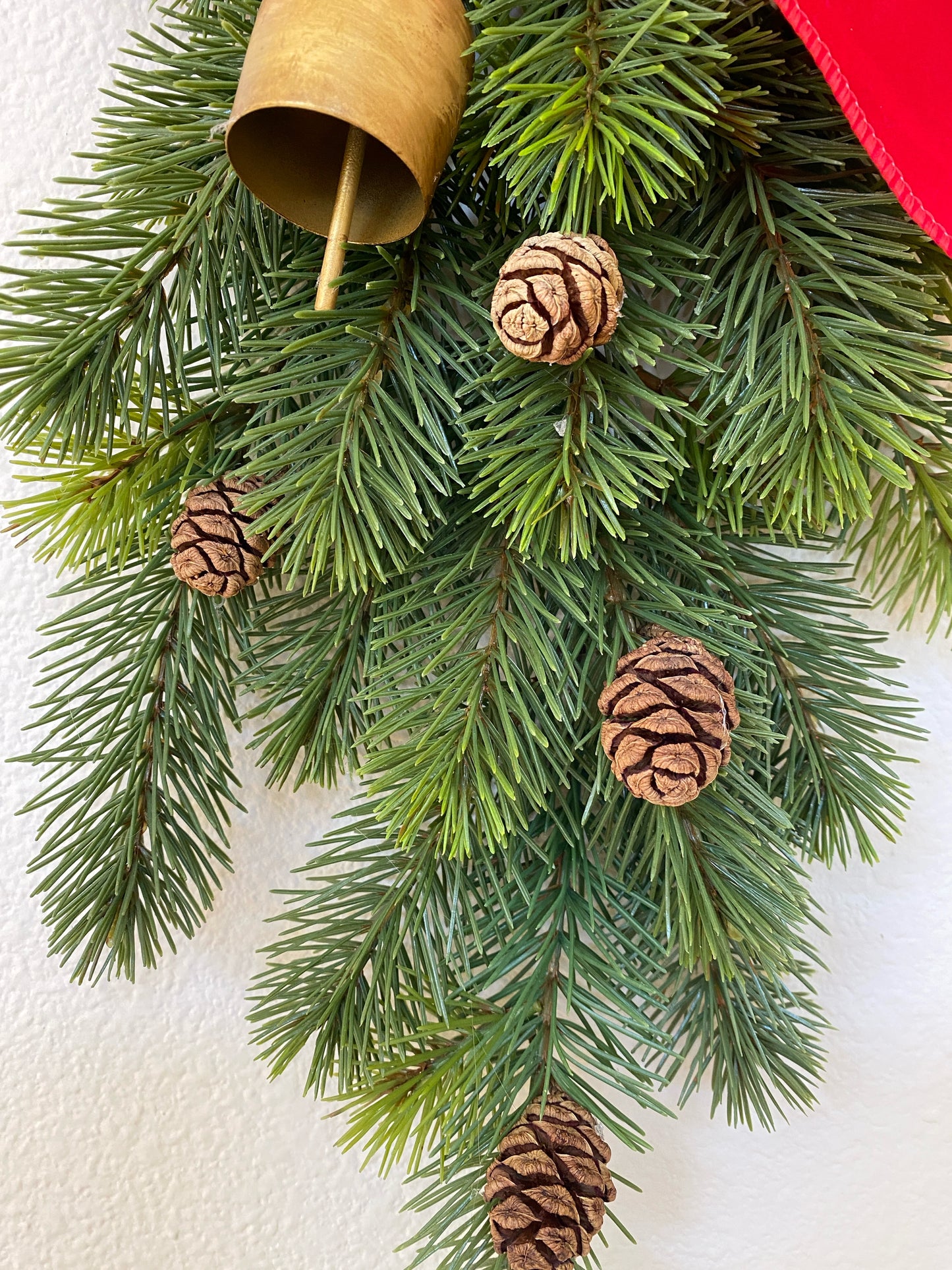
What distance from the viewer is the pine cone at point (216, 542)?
0.97 feet

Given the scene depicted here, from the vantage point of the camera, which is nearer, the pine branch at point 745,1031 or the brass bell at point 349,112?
the brass bell at point 349,112

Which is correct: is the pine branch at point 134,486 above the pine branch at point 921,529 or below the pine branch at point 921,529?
below

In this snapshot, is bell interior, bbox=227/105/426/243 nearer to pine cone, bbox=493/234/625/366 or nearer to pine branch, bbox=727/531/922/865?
pine cone, bbox=493/234/625/366

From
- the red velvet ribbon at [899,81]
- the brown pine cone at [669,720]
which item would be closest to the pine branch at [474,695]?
the brown pine cone at [669,720]

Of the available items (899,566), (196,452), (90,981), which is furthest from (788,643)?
(90,981)

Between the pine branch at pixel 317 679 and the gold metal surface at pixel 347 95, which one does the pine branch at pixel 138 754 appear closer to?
the pine branch at pixel 317 679

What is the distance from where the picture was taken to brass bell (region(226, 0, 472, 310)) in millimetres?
218

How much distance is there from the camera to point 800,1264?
1.45 feet

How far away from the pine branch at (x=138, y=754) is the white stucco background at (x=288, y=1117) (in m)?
0.08

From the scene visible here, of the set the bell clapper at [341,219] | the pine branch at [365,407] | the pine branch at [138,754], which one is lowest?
the pine branch at [138,754]

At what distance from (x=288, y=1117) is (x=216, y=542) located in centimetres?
29

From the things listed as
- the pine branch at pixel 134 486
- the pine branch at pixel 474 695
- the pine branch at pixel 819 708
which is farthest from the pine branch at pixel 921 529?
the pine branch at pixel 134 486

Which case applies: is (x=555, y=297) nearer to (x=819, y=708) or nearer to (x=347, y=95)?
(x=347, y=95)

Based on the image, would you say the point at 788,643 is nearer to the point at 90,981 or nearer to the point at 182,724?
the point at 182,724
